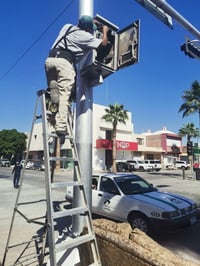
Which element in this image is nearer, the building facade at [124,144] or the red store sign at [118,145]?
the red store sign at [118,145]

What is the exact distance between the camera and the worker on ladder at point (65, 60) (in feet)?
12.0

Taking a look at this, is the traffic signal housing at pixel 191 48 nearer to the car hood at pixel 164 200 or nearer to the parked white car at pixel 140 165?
the car hood at pixel 164 200

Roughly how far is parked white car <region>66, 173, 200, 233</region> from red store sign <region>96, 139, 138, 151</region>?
32.7m

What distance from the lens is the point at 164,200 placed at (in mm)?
6590

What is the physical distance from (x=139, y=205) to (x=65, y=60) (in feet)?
13.8

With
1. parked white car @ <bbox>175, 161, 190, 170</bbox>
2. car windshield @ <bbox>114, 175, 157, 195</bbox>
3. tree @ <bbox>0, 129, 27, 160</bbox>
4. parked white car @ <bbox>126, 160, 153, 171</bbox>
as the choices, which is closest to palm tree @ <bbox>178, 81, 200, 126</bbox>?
parked white car @ <bbox>126, 160, 153, 171</bbox>

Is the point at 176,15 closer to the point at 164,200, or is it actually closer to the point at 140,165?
the point at 164,200

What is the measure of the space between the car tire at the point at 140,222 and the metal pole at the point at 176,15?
531cm

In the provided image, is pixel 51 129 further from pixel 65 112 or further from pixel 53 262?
pixel 53 262

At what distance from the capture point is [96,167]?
41219 mm

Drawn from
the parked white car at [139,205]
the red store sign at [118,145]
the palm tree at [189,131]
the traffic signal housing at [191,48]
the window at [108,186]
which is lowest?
the parked white car at [139,205]

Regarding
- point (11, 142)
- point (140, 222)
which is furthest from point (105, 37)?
point (11, 142)

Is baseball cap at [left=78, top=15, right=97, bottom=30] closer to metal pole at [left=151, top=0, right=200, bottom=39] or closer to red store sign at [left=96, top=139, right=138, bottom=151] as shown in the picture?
metal pole at [left=151, top=0, right=200, bottom=39]

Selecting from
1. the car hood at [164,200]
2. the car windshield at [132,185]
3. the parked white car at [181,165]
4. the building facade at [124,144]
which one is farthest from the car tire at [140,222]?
the parked white car at [181,165]
